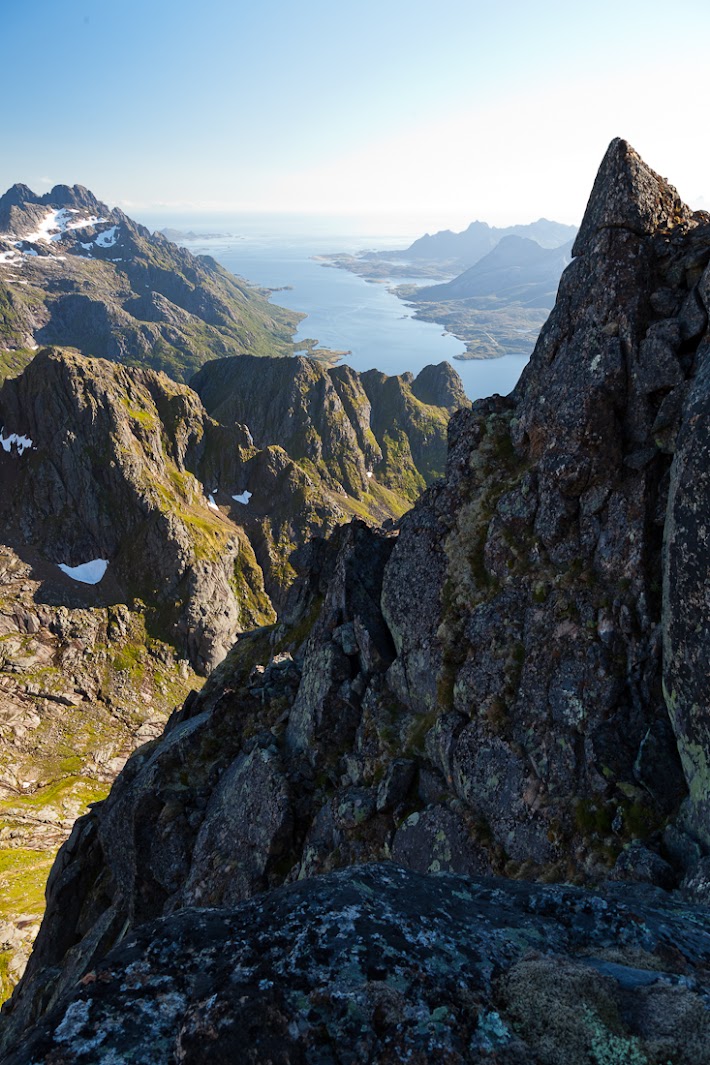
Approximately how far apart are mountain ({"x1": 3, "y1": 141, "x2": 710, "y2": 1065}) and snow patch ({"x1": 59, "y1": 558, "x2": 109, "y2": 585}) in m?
161

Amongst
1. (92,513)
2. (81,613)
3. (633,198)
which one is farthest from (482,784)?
(92,513)

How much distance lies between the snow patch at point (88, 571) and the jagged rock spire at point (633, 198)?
639ft

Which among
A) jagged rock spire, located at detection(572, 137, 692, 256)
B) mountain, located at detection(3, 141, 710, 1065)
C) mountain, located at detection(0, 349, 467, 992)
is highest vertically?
jagged rock spire, located at detection(572, 137, 692, 256)

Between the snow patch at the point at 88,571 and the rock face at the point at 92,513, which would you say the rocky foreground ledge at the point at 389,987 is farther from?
the snow patch at the point at 88,571

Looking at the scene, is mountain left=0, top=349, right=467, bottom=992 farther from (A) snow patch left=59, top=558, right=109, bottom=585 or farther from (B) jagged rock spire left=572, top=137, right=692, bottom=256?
(B) jagged rock spire left=572, top=137, right=692, bottom=256

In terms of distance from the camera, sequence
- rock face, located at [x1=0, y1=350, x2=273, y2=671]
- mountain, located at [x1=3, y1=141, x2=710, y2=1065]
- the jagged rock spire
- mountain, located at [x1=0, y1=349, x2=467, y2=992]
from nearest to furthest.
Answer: mountain, located at [x1=3, y1=141, x2=710, y2=1065], the jagged rock spire, mountain, located at [x1=0, y1=349, x2=467, y2=992], rock face, located at [x1=0, y1=350, x2=273, y2=671]

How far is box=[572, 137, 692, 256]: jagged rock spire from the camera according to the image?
25.0m

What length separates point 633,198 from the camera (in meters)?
25.0

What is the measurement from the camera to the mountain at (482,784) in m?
8.14

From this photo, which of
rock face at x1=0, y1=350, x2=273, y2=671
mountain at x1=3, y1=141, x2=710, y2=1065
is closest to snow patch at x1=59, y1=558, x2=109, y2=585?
rock face at x1=0, y1=350, x2=273, y2=671

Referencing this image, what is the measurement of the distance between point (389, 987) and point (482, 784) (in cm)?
1502

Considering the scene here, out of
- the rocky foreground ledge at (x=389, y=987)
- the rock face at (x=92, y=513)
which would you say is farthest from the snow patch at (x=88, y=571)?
the rocky foreground ledge at (x=389, y=987)

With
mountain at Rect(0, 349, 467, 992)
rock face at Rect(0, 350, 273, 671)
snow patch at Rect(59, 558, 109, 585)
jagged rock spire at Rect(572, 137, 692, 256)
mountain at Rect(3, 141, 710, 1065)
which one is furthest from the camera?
rock face at Rect(0, 350, 273, 671)

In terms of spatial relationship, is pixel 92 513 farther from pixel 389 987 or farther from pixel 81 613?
pixel 389 987
